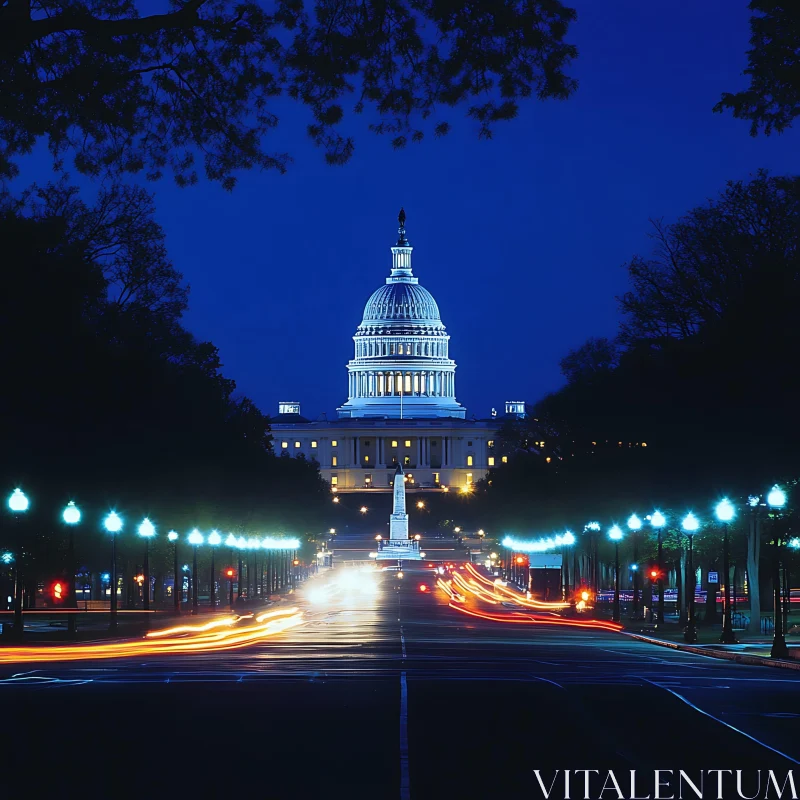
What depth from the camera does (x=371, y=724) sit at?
22.9 metres

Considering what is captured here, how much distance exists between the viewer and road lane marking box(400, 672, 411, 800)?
16688 millimetres

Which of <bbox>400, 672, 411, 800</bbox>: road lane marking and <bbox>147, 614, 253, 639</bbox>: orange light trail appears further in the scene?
<bbox>147, 614, 253, 639</bbox>: orange light trail

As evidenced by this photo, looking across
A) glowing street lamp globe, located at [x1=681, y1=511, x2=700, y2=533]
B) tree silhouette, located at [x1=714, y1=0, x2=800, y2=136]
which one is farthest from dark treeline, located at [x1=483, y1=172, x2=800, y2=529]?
tree silhouette, located at [x1=714, y1=0, x2=800, y2=136]

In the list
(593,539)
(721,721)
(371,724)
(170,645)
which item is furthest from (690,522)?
(593,539)

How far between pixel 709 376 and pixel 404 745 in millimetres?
30329

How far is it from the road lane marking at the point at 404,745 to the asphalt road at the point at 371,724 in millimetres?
47

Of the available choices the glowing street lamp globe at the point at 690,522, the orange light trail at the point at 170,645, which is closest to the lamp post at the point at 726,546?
the glowing street lamp globe at the point at 690,522

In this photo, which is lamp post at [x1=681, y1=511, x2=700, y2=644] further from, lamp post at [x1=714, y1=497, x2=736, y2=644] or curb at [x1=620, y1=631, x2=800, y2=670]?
lamp post at [x1=714, y1=497, x2=736, y2=644]

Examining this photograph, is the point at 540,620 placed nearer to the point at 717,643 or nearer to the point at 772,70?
Result: the point at 717,643

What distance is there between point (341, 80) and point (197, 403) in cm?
6151

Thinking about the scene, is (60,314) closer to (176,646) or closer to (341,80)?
(176,646)

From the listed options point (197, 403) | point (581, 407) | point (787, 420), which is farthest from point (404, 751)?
point (581, 407)

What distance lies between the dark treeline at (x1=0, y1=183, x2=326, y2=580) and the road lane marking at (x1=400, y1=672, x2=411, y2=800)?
17.8 metres

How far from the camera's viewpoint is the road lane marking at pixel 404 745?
1669cm
